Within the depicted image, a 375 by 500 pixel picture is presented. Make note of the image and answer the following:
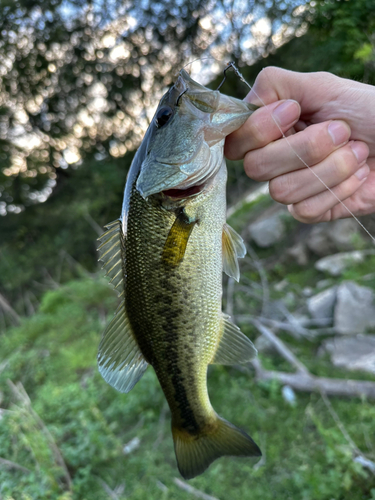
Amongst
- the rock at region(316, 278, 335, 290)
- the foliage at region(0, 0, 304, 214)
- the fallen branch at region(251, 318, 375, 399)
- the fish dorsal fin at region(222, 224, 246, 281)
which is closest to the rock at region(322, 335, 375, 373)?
the fallen branch at region(251, 318, 375, 399)

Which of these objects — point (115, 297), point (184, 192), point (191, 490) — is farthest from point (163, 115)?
point (115, 297)

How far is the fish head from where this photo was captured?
1116 mm

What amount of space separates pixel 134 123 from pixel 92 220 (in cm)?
339

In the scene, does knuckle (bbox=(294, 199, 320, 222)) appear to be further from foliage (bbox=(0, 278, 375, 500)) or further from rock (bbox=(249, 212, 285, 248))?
rock (bbox=(249, 212, 285, 248))

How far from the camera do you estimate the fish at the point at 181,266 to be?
113 centimetres

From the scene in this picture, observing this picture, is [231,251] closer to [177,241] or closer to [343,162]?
[177,241]

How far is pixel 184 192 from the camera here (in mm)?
1168

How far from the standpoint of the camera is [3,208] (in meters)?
11.5

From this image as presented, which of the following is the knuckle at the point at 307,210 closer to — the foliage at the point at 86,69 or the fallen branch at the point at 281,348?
the fallen branch at the point at 281,348

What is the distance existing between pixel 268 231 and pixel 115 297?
3.78 metres

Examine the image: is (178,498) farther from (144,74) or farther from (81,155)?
(81,155)

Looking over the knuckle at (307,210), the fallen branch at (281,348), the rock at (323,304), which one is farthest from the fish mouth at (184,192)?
the rock at (323,304)

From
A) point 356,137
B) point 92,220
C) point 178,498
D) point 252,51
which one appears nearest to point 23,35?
point 92,220

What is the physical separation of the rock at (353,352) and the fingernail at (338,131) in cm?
291
